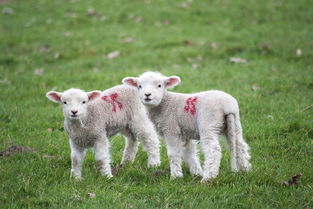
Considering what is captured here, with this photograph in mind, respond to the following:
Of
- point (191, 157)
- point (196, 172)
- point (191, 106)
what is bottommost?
point (196, 172)

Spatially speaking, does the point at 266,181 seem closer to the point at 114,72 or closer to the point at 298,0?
the point at 114,72

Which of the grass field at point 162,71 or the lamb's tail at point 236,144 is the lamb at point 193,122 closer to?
the lamb's tail at point 236,144

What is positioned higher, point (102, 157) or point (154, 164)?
point (102, 157)

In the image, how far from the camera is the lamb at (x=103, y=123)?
580cm

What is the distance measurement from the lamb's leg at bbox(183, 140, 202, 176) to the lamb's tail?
622mm

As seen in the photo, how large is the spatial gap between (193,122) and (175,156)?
523 mm

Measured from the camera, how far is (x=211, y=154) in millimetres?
5371

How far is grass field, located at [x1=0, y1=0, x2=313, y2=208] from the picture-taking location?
17.1ft

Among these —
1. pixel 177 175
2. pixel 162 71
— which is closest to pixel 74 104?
pixel 177 175

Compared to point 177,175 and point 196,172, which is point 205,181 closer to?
point 177,175

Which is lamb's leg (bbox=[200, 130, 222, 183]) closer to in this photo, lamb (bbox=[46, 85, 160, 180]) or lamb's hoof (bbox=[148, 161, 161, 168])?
lamb's hoof (bbox=[148, 161, 161, 168])

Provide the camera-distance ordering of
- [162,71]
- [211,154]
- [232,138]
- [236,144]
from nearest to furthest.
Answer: [211,154] → [232,138] → [236,144] → [162,71]

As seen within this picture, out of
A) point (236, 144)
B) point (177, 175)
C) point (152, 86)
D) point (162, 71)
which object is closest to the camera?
point (236, 144)

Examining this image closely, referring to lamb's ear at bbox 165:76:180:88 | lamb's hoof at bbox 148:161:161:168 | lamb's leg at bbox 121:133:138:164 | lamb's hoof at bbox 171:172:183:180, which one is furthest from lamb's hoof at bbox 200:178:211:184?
lamb's leg at bbox 121:133:138:164
